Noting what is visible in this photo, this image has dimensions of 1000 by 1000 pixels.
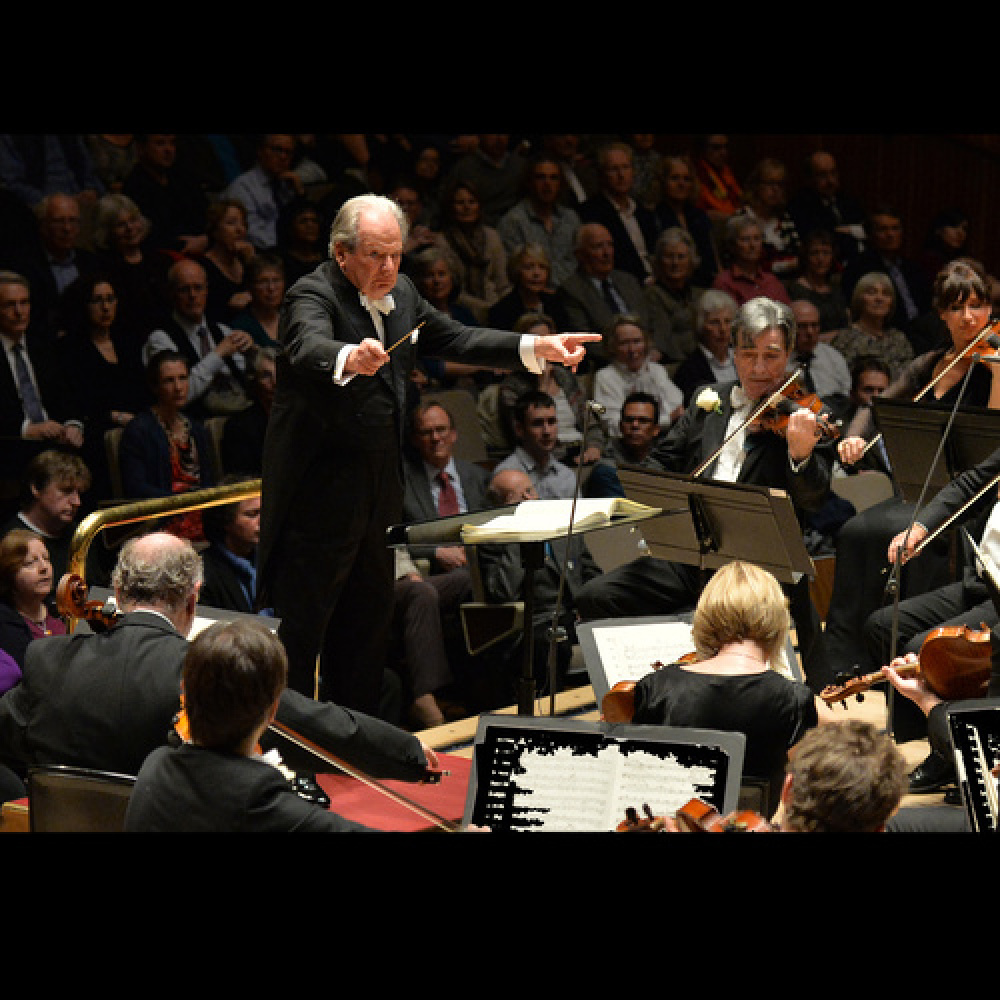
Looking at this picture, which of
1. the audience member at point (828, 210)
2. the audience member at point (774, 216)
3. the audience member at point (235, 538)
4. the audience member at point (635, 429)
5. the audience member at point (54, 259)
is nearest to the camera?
the audience member at point (235, 538)

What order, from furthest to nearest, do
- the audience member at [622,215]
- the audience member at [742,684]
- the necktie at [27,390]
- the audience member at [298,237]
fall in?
1. the audience member at [622,215]
2. the audience member at [298,237]
3. the necktie at [27,390]
4. the audience member at [742,684]

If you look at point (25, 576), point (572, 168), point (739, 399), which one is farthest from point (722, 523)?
point (572, 168)

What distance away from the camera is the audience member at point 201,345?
5.57 m

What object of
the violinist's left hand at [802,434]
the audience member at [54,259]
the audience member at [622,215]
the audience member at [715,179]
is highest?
the audience member at [715,179]

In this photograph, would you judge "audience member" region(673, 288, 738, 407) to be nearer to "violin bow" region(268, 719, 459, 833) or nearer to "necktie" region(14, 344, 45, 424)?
"necktie" region(14, 344, 45, 424)

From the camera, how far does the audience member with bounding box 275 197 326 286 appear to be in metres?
6.28

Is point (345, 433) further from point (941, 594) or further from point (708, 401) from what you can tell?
point (941, 594)

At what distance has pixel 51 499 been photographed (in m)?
4.65

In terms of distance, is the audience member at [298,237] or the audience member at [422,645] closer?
the audience member at [422,645]

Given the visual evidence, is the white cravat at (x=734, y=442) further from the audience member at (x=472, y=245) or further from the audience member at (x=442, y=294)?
the audience member at (x=472, y=245)

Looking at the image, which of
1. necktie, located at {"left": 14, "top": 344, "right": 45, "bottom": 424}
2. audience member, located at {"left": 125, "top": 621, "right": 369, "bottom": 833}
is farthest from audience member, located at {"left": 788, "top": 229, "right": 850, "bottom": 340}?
audience member, located at {"left": 125, "top": 621, "right": 369, "bottom": 833}

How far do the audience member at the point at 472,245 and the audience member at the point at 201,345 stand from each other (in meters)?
1.35

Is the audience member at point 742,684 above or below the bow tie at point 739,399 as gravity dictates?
below

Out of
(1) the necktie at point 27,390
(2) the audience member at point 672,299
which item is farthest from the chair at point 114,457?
(2) the audience member at point 672,299
